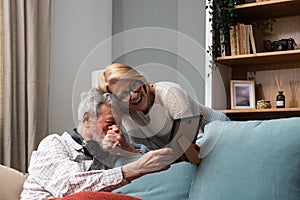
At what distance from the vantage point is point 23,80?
10.6 ft

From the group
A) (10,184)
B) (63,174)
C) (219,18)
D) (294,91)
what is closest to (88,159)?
(63,174)

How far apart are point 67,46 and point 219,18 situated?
118 cm

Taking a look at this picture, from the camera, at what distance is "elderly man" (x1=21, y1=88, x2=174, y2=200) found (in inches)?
59.9

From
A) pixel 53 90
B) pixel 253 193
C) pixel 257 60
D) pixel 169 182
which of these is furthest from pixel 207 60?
pixel 253 193

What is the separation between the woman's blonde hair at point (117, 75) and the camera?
4.52ft

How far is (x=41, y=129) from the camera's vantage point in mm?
3326

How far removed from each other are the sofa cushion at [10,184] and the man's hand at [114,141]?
2.14 feet

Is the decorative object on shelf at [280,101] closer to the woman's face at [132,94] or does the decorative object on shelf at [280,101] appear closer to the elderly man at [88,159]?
the elderly man at [88,159]

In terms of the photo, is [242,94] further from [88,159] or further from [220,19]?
[88,159]

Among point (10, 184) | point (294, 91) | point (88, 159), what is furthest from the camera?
point (294, 91)

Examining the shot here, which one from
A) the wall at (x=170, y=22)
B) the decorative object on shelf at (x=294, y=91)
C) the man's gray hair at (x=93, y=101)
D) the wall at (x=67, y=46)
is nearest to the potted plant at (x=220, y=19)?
the wall at (x=170, y=22)

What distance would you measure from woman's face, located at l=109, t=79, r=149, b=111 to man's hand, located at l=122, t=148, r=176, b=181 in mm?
171

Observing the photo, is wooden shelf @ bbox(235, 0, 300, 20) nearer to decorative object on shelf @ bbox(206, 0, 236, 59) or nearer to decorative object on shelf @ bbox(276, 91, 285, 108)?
decorative object on shelf @ bbox(206, 0, 236, 59)

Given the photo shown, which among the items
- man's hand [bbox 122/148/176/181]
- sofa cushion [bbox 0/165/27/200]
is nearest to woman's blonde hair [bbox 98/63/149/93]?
man's hand [bbox 122/148/176/181]
